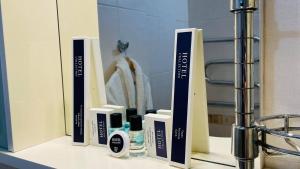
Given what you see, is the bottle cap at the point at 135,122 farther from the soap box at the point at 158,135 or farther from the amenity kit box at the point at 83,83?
the amenity kit box at the point at 83,83

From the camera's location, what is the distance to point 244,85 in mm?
423

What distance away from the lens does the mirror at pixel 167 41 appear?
0.61m

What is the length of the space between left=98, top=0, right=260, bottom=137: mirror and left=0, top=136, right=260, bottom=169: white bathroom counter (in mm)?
53

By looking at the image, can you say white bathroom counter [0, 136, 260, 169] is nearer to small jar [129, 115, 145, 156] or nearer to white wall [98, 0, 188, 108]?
small jar [129, 115, 145, 156]

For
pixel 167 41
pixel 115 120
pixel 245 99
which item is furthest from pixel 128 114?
pixel 245 99

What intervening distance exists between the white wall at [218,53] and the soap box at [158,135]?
0.36 ft

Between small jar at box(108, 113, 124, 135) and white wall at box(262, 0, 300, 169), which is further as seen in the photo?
small jar at box(108, 113, 124, 135)

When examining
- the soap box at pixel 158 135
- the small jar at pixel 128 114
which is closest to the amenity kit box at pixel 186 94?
the soap box at pixel 158 135

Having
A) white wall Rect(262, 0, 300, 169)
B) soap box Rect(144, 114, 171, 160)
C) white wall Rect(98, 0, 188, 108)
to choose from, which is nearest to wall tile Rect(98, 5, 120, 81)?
white wall Rect(98, 0, 188, 108)

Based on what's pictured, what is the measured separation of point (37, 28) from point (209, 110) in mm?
454

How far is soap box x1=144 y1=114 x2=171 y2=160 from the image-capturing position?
565mm

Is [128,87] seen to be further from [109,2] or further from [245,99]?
[245,99]

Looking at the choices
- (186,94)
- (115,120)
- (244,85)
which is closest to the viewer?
(244,85)

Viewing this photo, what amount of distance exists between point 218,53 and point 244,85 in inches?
8.0
